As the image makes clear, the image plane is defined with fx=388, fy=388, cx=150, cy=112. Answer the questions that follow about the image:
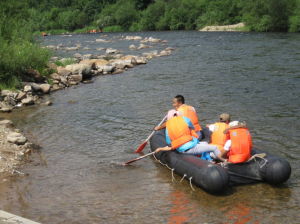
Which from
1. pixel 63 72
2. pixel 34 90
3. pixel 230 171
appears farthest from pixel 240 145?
pixel 63 72

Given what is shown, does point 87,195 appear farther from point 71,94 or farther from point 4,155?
point 71,94

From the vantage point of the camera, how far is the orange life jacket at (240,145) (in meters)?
6.91

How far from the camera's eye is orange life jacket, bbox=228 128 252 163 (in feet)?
22.7

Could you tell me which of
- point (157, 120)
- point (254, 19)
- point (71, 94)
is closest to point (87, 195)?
point (157, 120)

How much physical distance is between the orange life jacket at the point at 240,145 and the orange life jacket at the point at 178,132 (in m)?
0.84

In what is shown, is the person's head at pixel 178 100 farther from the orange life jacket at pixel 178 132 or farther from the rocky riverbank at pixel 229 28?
the rocky riverbank at pixel 229 28

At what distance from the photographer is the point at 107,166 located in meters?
8.20

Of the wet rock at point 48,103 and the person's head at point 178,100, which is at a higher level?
the person's head at point 178,100

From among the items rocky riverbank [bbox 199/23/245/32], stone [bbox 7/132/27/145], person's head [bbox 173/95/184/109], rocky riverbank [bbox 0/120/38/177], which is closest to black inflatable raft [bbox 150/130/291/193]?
person's head [bbox 173/95/184/109]

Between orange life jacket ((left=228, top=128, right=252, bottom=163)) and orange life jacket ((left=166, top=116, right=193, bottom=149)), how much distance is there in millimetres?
837

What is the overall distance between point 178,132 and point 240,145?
3.90 feet

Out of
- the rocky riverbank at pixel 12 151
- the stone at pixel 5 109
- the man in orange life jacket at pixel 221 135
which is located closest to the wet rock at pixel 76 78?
the stone at pixel 5 109

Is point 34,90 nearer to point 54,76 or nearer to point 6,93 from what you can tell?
point 6,93

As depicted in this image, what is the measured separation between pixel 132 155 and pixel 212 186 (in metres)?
2.81
